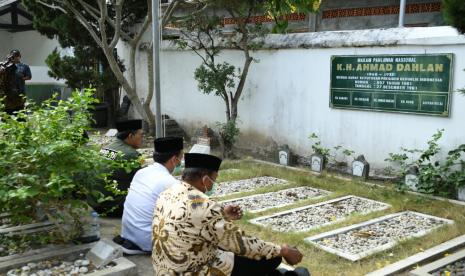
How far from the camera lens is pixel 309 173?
8.34 meters

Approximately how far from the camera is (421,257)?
4.62 m

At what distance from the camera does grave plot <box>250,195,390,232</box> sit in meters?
5.72

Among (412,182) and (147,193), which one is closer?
(147,193)

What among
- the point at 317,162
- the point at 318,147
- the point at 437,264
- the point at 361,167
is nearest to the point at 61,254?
the point at 437,264

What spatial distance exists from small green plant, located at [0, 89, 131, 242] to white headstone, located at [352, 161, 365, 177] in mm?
4584

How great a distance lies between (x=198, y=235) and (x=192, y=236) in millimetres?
35

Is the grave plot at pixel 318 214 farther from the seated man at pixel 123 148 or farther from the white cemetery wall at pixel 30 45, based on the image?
the white cemetery wall at pixel 30 45

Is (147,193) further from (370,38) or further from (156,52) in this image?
(370,38)

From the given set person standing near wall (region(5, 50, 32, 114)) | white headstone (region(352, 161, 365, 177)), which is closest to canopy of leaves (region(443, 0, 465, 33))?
white headstone (region(352, 161, 365, 177))

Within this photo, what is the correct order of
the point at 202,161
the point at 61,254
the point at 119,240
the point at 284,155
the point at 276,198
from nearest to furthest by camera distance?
the point at 202,161, the point at 61,254, the point at 119,240, the point at 276,198, the point at 284,155

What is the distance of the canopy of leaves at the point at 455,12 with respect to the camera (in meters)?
3.87

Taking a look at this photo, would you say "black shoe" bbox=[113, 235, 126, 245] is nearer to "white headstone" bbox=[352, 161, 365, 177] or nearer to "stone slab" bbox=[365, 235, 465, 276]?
"stone slab" bbox=[365, 235, 465, 276]

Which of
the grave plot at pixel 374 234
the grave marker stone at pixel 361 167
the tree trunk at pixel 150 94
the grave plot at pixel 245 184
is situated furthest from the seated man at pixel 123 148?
the tree trunk at pixel 150 94

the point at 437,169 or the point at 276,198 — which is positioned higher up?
the point at 437,169
